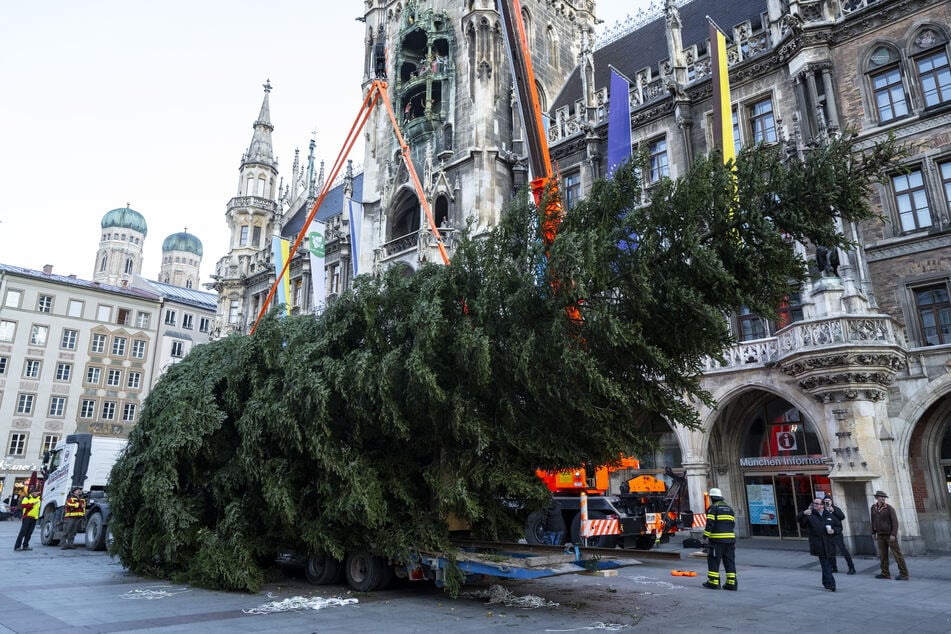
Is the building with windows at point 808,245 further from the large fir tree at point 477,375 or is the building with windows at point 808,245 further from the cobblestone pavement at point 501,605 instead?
the cobblestone pavement at point 501,605

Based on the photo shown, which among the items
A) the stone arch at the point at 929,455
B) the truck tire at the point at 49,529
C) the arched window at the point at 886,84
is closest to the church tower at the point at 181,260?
the truck tire at the point at 49,529

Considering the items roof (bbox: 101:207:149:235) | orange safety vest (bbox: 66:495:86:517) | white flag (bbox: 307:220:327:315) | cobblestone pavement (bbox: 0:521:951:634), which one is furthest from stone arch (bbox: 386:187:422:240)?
roof (bbox: 101:207:149:235)

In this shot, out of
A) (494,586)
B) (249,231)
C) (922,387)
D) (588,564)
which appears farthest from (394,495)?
(249,231)

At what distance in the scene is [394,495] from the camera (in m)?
10.7

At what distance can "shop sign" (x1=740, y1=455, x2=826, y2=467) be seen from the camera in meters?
19.5

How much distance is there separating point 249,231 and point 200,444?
37264 mm

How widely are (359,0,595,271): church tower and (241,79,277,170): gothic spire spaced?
579 inches

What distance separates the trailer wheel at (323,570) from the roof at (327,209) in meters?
34.6

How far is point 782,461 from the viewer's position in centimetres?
2036

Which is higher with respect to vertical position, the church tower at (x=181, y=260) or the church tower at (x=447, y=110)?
the church tower at (x=181, y=260)

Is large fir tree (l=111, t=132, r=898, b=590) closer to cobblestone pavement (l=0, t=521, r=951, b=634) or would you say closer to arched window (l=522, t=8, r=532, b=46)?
cobblestone pavement (l=0, t=521, r=951, b=634)

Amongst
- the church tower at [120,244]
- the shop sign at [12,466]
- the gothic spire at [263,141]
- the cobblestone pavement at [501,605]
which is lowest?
the cobblestone pavement at [501,605]

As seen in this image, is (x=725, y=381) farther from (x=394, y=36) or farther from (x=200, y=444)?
(x=394, y=36)

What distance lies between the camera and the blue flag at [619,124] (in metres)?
21.4
